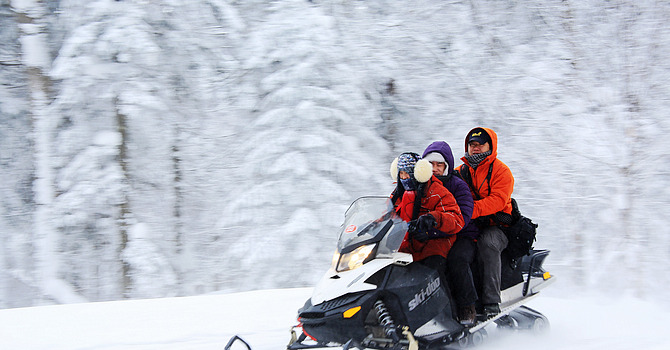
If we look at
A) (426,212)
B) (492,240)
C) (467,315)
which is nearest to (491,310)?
(467,315)

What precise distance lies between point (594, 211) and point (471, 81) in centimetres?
325

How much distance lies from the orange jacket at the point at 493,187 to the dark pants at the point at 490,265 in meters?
0.20

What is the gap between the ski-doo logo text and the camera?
3.49 metres

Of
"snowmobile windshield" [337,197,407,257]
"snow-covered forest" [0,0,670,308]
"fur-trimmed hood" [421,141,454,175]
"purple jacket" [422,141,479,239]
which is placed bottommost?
"snow-covered forest" [0,0,670,308]

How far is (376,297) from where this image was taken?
11.1 ft

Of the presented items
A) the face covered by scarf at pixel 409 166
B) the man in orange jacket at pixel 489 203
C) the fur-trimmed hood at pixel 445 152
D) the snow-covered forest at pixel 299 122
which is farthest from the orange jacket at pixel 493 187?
the snow-covered forest at pixel 299 122

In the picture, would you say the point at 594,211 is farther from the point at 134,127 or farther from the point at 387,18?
the point at 134,127

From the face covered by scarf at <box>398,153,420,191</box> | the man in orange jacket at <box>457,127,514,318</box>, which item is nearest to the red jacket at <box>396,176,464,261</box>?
the face covered by scarf at <box>398,153,420,191</box>

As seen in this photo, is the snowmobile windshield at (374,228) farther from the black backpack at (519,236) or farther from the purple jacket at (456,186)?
the black backpack at (519,236)

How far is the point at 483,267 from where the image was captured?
3998 millimetres

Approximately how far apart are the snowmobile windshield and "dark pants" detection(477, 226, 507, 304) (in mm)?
783

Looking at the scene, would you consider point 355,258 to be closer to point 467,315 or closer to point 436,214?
point 436,214

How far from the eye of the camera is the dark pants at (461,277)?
150 inches

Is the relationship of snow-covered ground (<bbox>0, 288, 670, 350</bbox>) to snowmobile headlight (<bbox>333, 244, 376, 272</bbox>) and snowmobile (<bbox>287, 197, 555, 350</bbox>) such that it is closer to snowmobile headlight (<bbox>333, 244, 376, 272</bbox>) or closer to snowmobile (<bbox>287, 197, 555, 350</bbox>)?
snowmobile (<bbox>287, 197, 555, 350</bbox>)
